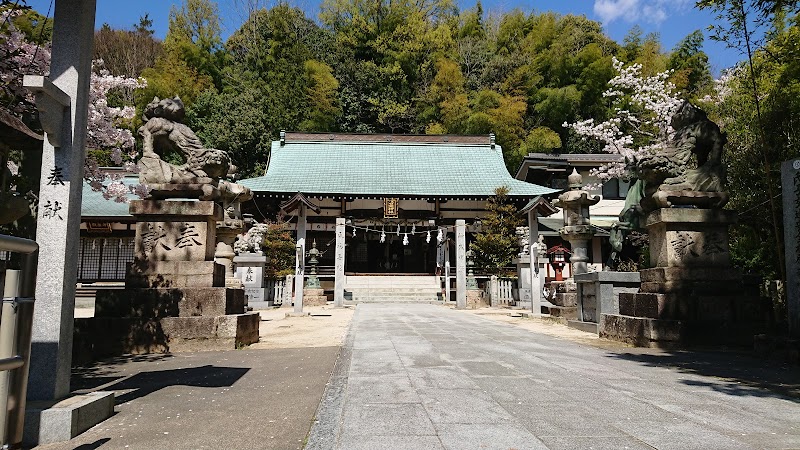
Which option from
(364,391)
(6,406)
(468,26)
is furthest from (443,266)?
(468,26)

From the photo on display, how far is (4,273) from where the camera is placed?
8.14 feet

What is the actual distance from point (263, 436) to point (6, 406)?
136 cm

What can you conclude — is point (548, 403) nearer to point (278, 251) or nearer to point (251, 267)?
point (251, 267)

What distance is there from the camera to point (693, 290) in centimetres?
684

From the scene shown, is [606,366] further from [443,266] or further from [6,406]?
[443,266]

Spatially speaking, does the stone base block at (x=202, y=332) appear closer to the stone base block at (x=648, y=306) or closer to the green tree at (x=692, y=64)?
the stone base block at (x=648, y=306)

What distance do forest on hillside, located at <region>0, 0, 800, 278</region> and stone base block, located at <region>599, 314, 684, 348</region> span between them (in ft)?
79.5

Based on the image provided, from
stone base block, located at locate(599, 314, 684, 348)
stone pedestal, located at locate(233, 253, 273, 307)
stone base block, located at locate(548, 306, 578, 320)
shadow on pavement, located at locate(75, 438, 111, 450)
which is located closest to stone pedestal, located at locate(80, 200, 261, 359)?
shadow on pavement, located at locate(75, 438, 111, 450)

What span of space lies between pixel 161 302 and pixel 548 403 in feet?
17.7

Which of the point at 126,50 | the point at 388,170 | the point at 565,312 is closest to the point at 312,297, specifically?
the point at 388,170

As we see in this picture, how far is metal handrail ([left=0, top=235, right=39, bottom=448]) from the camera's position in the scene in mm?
2473

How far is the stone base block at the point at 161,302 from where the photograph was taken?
643 cm

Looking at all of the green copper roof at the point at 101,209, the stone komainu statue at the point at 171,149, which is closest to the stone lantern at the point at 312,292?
the green copper roof at the point at 101,209

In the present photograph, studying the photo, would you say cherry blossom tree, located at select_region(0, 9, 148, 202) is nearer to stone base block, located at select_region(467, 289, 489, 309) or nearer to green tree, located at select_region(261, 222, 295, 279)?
green tree, located at select_region(261, 222, 295, 279)
